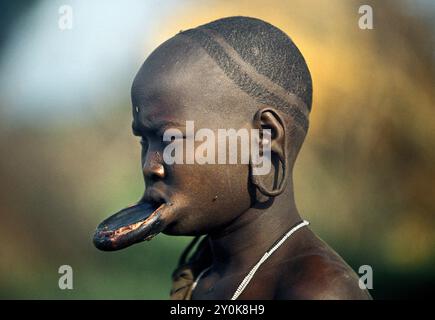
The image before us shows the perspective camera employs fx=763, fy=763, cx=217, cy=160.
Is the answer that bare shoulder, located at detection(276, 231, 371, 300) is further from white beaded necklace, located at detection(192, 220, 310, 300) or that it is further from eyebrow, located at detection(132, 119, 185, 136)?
eyebrow, located at detection(132, 119, 185, 136)

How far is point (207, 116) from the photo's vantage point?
5.29 feet

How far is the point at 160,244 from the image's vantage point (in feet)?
11.6

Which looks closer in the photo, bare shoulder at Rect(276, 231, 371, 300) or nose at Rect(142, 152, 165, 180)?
bare shoulder at Rect(276, 231, 371, 300)

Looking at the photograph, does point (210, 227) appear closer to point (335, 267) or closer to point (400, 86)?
point (335, 267)

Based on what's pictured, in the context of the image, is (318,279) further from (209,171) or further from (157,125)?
(157,125)

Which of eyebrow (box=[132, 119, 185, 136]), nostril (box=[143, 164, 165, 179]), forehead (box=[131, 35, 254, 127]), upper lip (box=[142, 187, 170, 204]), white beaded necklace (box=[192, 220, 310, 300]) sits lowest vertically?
white beaded necklace (box=[192, 220, 310, 300])

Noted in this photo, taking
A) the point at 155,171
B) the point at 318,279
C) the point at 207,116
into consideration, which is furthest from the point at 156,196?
the point at 318,279

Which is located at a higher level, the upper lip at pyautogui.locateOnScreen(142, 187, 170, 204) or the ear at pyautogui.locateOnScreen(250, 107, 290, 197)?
the ear at pyautogui.locateOnScreen(250, 107, 290, 197)

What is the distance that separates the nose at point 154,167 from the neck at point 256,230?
21 cm

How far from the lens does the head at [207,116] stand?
1610mm

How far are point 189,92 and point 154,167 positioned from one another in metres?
0.18

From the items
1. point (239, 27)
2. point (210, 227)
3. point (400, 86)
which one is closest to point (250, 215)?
point (210, 227)

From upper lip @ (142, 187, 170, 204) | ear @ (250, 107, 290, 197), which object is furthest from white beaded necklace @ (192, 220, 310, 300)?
upper lip @ (142, 187, 170, 204)

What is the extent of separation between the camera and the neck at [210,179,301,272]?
5.59ft
